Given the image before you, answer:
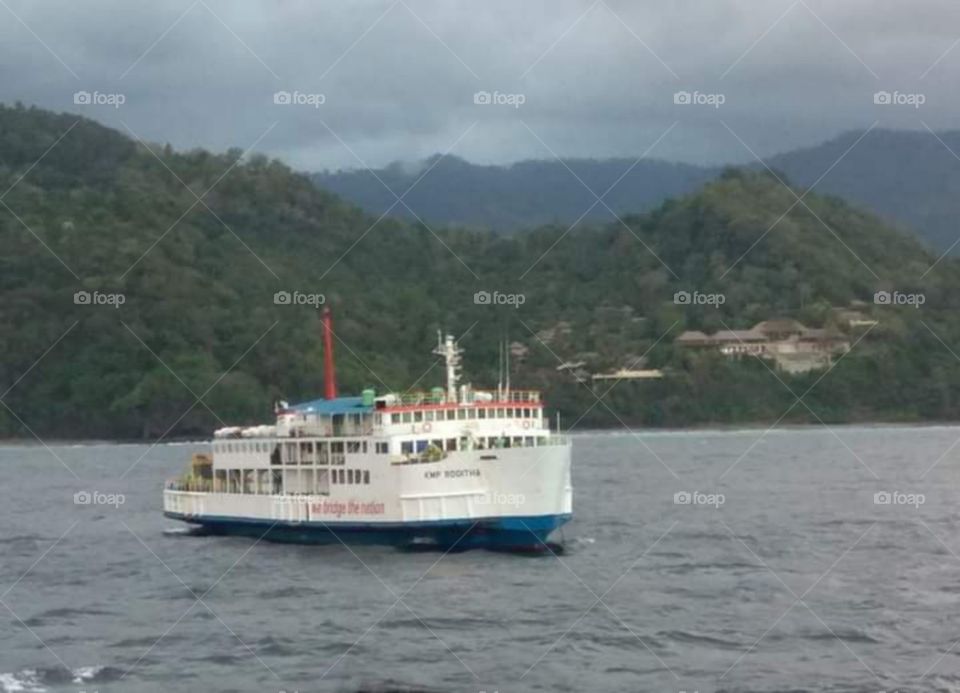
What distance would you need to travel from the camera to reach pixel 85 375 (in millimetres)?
168125

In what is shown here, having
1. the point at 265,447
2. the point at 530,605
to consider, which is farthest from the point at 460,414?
the point at 530,605

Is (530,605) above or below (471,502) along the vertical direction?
below

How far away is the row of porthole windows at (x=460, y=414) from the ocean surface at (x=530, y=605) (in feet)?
14.3

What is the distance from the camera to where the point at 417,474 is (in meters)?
57.5

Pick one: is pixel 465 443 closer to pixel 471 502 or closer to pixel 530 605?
pixel 471 502

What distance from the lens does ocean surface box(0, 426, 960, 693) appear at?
39.5 meters

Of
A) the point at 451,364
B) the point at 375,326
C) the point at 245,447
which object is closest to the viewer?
the point at 451,364

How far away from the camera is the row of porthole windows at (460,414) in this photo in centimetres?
5916

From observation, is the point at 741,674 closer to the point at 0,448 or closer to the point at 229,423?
the point at 229,423

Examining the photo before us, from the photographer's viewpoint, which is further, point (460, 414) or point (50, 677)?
point (460, 414)

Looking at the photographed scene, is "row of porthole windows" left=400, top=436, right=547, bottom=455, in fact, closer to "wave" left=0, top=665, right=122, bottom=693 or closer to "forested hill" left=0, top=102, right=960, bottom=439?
"wave" left=0, top=665, right=122, bottom=693

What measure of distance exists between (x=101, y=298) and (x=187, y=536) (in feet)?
380

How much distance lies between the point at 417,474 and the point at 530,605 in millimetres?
10131

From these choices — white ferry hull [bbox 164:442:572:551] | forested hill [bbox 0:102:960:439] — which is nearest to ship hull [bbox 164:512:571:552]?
white ferry hull [bbox 164:442:572:551]
